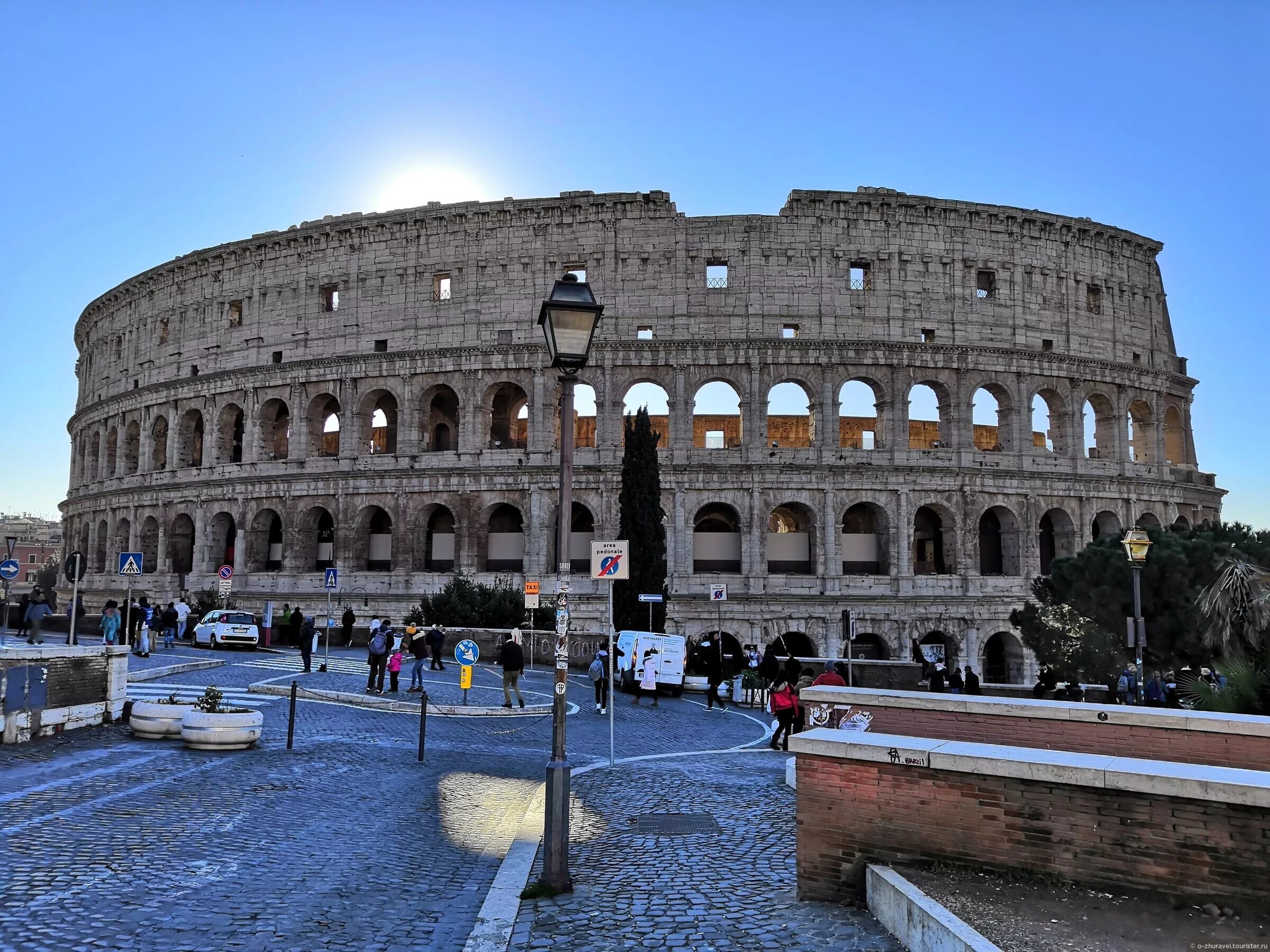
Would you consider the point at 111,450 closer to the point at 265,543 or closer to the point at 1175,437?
the point at 265,543

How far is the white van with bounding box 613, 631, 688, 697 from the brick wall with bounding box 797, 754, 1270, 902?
52.6ft

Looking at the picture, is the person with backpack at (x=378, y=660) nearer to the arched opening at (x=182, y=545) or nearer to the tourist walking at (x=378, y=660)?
the tourist walking at (x=378, y=660)

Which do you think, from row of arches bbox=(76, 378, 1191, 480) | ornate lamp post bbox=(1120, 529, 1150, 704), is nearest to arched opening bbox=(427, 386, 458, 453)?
row of arches bbox=(76, 378, 1191, 480)

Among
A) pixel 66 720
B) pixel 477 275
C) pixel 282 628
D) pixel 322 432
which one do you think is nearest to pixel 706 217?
pixel 477 275

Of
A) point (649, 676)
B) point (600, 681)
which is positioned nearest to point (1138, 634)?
point (649, 676)

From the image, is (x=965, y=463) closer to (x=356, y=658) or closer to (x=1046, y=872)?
(x=356, y=658)

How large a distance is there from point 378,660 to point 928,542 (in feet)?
87.9

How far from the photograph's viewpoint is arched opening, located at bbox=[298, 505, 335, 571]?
38938 mm

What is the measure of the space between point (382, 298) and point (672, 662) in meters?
24.1

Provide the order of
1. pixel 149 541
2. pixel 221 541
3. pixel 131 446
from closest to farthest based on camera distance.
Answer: pixel 221 541 → pixel 149 541 → pixel 131 446

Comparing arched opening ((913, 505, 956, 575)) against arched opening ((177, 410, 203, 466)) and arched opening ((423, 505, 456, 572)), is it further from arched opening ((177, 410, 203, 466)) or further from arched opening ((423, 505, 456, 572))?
arched opening ((177, 410, 203, 466))

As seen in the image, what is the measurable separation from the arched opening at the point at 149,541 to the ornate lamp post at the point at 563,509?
42422 millimetres

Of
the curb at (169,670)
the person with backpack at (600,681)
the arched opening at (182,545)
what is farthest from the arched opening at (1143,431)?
the arched opening at (182,545)

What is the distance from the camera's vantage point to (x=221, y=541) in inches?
1633
